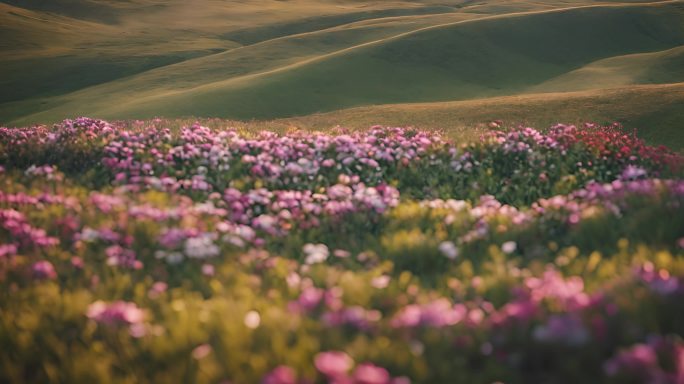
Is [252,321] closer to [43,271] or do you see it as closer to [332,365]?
[332,365]

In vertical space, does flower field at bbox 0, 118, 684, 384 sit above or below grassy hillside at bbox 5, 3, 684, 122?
above

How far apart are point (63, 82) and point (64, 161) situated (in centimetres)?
5051

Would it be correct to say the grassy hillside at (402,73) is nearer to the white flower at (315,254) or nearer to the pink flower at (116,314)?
the white flower at (315,254)

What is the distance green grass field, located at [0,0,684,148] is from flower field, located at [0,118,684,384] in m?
10.5

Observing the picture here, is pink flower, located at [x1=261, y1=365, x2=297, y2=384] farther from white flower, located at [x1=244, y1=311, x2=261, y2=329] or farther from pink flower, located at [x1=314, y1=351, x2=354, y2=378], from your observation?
white flower, located at [x1=244, y1=311, x2=261, y2=329]

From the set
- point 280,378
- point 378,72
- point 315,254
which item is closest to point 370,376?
point 280,378

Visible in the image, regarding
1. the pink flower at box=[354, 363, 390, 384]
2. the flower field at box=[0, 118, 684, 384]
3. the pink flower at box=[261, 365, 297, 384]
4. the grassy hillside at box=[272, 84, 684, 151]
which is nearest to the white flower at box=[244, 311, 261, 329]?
the flower field at box=[0, 118, 684, 384]

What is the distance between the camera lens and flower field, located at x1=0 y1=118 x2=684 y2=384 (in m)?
3.26

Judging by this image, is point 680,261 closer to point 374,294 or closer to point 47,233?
point 374,294

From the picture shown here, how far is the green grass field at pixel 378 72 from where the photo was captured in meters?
23.9

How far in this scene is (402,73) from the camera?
3812 centimetres

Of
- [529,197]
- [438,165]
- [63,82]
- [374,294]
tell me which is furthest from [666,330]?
Result: [63,82]

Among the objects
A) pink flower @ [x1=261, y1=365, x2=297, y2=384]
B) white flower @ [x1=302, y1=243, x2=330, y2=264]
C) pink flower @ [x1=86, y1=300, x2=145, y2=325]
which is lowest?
white flower @ [x1=302, y1=243, x2=330, y2=264]

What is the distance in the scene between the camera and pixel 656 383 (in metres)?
2.64
